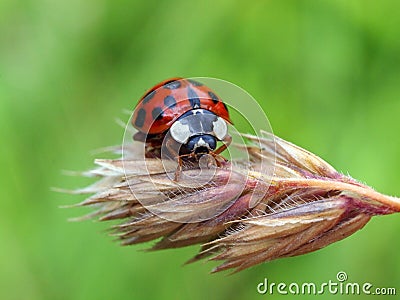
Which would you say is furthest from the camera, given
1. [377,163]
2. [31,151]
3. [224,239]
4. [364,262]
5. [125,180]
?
[31,151]

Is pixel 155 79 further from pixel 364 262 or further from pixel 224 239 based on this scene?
pixel 224 239

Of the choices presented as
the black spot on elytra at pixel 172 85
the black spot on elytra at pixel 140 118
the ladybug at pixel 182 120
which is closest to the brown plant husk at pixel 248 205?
the ladybug at pixel 182 120

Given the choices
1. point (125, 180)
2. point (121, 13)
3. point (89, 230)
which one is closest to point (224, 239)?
point (125, 180)

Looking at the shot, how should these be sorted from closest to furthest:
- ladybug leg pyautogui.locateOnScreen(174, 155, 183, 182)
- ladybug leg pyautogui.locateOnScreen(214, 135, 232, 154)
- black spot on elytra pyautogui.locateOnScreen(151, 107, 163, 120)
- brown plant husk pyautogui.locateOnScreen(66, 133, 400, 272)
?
1. brown plant husk pyautogui.locateOnScreen(66, 133, 400, 272)
2. ladybug leg pyautogui.locateOnScreen(174, 155, 183, 182)
3. ladybug leg pyautogui.locateOnScreen(214, 135, 232, 154)
4. black spot on elytra pyautogui.locateOnScreen(151, 107, 163, 120)

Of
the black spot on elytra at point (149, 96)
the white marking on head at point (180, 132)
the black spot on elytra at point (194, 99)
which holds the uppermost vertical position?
the black spot on elytra at point (149, 96)

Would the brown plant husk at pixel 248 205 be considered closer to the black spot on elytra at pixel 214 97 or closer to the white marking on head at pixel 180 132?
the white marking on head at pixel 180 132

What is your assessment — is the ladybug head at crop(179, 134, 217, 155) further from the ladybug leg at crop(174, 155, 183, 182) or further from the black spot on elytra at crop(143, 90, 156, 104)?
the black spot on elytra at crop(143, 90, 156, 104)

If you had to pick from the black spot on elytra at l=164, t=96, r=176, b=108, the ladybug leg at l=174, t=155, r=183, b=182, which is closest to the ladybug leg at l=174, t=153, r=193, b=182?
the ladybug leg at l=174, t=155, r=183, b=182
